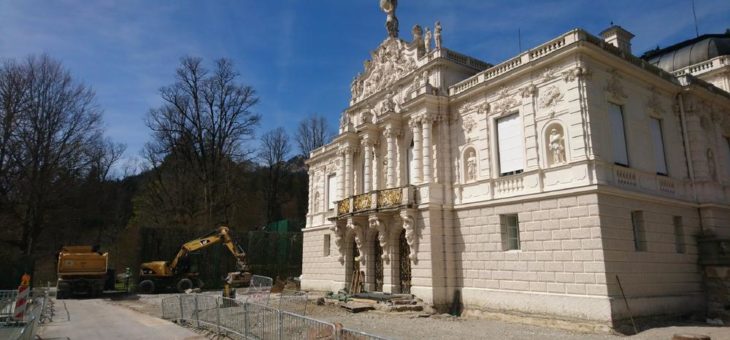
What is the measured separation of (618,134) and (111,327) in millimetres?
18735

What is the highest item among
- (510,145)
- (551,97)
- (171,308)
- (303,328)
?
(551,97)

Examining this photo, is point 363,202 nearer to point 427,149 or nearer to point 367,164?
point 367,164

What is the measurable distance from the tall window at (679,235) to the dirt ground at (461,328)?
10.5 ft

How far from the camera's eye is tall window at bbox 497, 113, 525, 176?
17.8 metres

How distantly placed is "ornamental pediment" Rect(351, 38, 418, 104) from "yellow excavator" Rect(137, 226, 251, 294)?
12.2 meters

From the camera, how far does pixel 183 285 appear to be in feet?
99.1

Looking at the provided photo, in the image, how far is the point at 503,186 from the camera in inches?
713

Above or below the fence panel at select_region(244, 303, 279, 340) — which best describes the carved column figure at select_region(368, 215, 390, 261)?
above

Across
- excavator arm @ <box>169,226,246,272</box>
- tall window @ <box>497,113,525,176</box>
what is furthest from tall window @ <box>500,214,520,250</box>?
excavator arm @ <box>169,226,246,272</box>

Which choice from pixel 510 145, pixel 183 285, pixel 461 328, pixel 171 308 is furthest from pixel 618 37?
pixel 183 285

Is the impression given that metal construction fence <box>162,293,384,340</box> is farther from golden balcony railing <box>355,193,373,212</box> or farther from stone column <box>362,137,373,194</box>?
stone column <box>362,137,373,194</box>

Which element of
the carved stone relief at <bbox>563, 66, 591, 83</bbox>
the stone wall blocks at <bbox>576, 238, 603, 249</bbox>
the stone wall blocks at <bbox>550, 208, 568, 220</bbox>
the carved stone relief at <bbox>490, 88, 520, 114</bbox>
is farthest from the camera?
the carved stone relief at <bbox>490, 88, 520, 114</bbox>

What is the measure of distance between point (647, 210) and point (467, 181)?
671 cm

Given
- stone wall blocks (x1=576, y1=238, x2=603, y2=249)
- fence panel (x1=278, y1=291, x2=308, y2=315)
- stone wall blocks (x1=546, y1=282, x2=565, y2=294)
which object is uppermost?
stone wall blocks (x1=576, y1=238, x2=603, y2=249)
